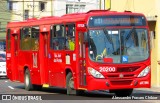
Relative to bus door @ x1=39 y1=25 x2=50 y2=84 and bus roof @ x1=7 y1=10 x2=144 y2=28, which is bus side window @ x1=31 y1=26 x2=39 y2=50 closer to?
bus roof @ x1=7 y1=10 x2=144 y2=28

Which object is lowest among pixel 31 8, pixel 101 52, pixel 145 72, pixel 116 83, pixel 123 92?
pixel 123 92

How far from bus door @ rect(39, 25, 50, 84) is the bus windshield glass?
3.97 m

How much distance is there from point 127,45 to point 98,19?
1413mm

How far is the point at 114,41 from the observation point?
18.5 m

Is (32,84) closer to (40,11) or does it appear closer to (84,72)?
(84,72)

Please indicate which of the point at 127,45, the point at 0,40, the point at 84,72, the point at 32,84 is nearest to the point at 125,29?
the point at 127,45

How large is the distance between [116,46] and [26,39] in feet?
24.3

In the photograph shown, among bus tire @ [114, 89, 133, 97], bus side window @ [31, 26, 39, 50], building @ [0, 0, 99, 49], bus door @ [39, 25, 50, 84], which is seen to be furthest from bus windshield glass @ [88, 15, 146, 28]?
building @ [0, 0, 99, 49]

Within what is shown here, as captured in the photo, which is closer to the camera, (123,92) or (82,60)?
(82,60)

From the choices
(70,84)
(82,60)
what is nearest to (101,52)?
(82,60)

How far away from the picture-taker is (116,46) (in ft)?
60.4

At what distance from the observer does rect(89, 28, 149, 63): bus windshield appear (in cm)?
1830

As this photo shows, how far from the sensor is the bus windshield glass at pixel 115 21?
1864 centimetres

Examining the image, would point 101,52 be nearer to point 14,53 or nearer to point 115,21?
point 115,21
